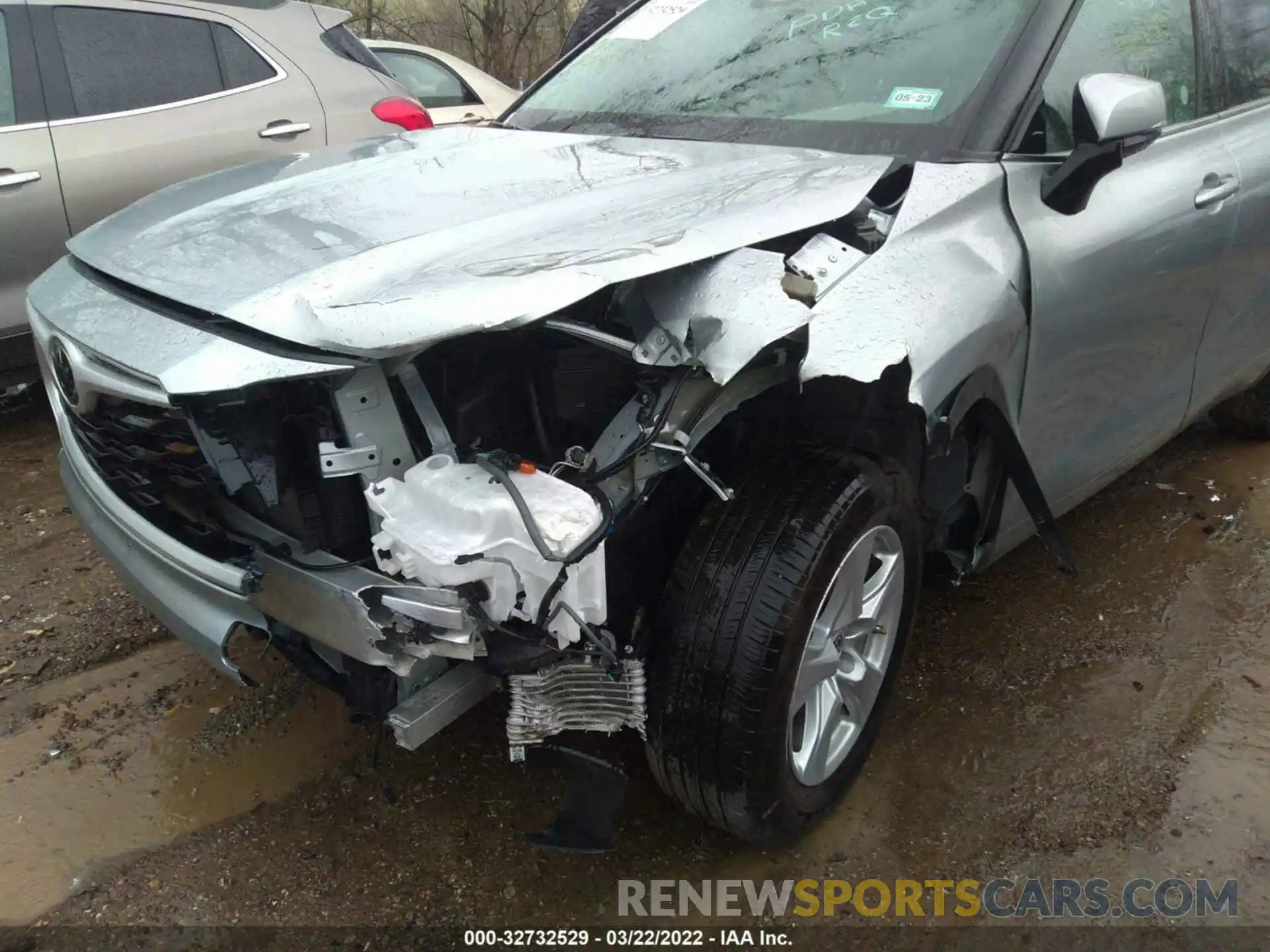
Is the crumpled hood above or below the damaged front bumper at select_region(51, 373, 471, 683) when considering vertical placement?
above

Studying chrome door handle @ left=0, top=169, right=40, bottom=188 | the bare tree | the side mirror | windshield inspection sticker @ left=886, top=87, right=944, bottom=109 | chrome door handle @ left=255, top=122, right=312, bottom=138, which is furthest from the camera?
the bare tree

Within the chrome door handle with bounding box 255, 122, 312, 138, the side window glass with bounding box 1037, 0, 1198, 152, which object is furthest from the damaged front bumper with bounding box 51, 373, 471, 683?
the chrome door handle with bounding box 255, 122, 312, 138

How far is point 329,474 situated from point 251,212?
865 millimetres

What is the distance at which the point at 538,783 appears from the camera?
2.29m

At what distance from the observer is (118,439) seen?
1833 millimetres

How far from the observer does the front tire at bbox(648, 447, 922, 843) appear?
5.76 feet

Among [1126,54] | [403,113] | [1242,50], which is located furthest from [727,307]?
[403,113]

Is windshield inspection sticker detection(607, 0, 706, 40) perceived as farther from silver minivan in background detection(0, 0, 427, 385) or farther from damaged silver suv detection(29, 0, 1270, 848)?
silver minivan in background detection(0, 0, 427, 385)

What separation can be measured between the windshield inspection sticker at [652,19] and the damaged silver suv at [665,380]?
495mm

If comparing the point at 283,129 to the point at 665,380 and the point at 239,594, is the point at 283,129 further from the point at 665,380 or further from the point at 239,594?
the point at 665,380

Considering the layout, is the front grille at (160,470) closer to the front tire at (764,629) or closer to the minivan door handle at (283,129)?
the front tire at (764,629)

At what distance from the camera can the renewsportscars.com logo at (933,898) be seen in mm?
1977

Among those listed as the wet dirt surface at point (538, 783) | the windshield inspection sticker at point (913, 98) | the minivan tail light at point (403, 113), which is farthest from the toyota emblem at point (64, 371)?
the minivan tail light at point (403, 113)

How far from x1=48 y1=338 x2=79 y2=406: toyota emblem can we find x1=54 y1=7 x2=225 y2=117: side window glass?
2378 millimetres
